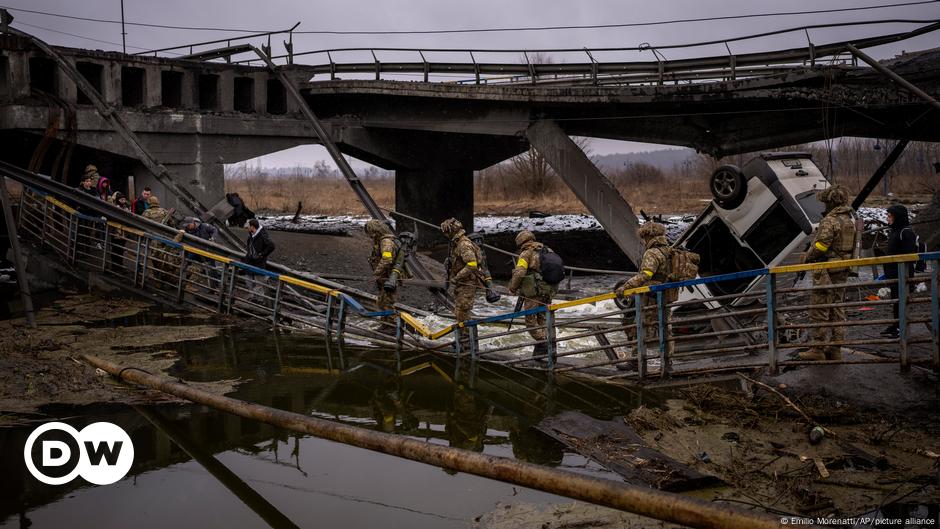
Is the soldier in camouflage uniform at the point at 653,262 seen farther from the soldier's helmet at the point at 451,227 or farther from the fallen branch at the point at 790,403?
the soldier's helmet at the point at 451,227

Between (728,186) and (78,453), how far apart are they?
32.3 feet

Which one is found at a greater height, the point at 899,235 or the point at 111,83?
the point at 111,83

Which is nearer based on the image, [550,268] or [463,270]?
[550,268]

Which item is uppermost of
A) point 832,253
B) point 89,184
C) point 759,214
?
point 89,184

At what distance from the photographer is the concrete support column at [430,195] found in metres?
30.5

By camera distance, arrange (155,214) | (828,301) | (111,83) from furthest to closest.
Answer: (111,83) → (155,214) → (828,301)

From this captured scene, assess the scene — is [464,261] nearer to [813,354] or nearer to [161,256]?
[813,354]

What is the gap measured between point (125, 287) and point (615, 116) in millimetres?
14325

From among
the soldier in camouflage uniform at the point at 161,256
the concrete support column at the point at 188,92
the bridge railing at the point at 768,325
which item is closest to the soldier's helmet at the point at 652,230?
the bridge railing at the point at 768,325

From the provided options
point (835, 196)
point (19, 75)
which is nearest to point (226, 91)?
point (19, 75)

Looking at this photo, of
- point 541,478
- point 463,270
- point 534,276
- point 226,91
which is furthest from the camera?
point 226,91

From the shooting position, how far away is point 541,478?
211 inches

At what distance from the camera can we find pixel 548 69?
2377 centimetres

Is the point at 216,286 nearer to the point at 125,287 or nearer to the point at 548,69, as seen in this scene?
the point at 125,287
